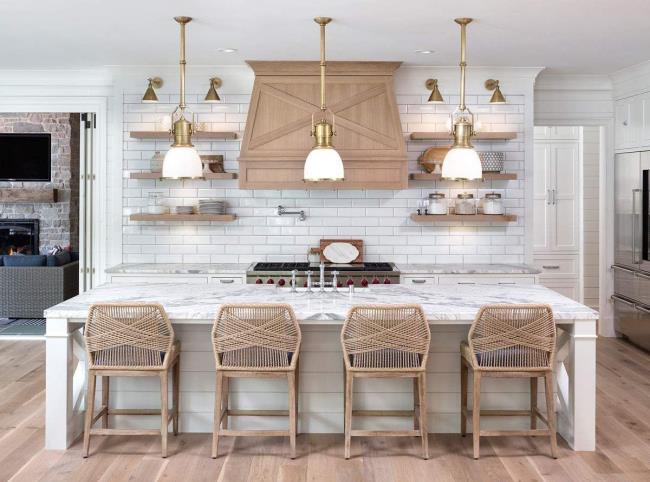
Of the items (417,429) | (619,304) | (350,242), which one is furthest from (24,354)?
(619,304)

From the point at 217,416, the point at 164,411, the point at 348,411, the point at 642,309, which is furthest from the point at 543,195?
the point at 164,411

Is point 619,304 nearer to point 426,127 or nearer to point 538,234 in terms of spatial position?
point 538,234

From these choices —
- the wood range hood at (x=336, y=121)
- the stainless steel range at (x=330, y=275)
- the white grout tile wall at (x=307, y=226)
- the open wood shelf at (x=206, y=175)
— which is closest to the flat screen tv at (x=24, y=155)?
the white grout tile wall at (x=307, y=226)

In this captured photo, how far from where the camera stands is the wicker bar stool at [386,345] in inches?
150

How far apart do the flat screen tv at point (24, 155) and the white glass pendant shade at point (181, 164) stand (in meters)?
6.81

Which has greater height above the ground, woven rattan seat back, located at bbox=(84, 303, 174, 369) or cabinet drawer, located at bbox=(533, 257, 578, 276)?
cabinet drawer, located at bbox=(533, 257, 578, 276)

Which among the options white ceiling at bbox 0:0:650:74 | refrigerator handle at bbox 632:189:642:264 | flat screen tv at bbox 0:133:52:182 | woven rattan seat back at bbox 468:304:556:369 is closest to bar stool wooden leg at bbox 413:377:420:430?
woven rattan seat back at bbox 468:304:556:369

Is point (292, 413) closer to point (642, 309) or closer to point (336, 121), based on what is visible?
point (336, 121)

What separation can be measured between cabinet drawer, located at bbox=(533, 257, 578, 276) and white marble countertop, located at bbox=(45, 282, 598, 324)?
3.97 meters

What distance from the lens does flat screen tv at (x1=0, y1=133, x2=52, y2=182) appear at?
10.3m

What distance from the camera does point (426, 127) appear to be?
22.0 ft

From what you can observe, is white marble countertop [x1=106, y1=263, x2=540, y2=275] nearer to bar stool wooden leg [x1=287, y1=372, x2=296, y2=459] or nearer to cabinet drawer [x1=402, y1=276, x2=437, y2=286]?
cabinet drawer [x1=402, y1=276, x2=437, y2=286]

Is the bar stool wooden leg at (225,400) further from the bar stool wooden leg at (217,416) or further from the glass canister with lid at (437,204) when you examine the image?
the glass canister with lid at (437,204)

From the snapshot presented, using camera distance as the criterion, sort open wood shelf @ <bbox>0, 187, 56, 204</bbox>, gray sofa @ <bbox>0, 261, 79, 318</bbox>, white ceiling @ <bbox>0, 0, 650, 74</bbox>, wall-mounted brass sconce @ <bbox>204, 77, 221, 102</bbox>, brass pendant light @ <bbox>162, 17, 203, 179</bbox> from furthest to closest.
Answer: open wood shelf @ <bbox>0, 187, 56, 204</bbox>
gray sofa @ <bbox>0, 261, 79, 318</bbox>
wall-mounted brass sconce @ <bbox>204, 77, 221, 102</bbox>
white ceiling @ <bbox>0, 0, 650, 74</bbox>
brass pendant light @ <bbox>162, 17, 203, 179</bbox>
